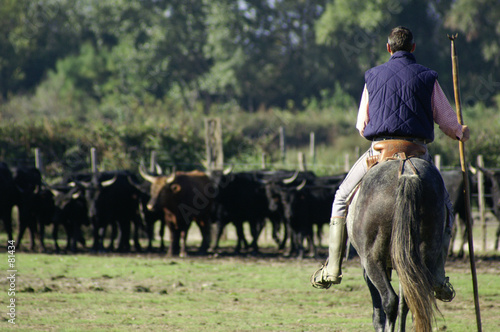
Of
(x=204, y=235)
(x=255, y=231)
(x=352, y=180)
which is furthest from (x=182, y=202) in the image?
(x=352, y=180)

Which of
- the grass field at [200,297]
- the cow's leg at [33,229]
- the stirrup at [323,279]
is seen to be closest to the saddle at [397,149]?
the stirrup at [323,279]

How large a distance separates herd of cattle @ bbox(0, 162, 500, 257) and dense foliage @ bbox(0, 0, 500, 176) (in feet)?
76.6

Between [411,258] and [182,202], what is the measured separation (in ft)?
33.5

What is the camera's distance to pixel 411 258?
5.00 m

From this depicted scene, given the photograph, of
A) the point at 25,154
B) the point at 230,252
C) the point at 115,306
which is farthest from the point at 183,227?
the point at 25,154

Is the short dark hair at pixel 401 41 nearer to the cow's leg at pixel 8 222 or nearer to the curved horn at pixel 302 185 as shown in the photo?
the curved horn at pixel 302 185

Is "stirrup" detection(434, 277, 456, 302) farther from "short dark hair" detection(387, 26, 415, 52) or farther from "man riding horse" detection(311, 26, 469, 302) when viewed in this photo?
"short dark hair" detection(387, 26, 415, 52)

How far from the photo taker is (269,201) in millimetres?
14758

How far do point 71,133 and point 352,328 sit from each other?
66.4 ft

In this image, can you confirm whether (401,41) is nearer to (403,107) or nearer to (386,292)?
(403,107)

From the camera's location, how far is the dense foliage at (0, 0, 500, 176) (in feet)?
142

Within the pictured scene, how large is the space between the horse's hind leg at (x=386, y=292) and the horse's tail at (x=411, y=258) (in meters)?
0.18

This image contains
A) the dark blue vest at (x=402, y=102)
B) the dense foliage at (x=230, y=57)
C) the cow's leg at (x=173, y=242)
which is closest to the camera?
the dark blue vest at (x=402, y=102)

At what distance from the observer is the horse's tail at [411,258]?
196 inches
